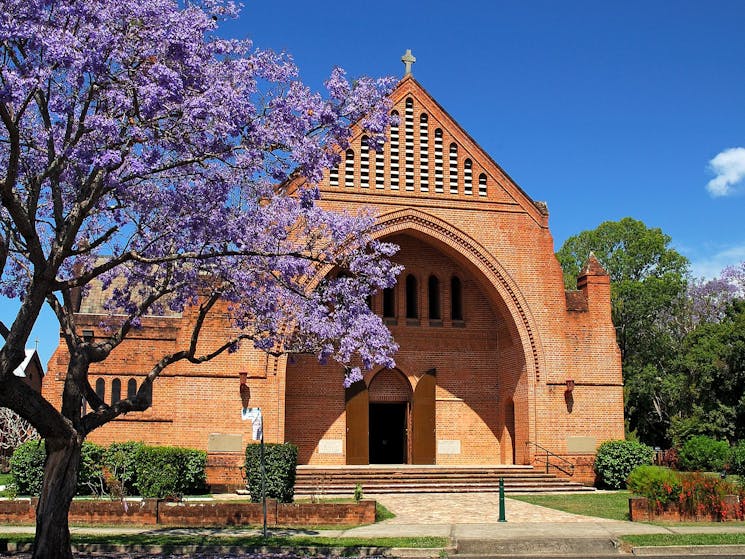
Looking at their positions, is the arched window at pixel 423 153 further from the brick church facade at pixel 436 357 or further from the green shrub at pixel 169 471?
the green shrub at pixel 169 471

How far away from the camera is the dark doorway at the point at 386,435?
29.0 m

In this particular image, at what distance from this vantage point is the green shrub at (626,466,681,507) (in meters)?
17.4

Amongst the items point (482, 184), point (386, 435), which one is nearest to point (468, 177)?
point (482, 184)

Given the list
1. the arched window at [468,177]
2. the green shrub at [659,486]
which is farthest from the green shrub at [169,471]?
the arched window at [468,177]

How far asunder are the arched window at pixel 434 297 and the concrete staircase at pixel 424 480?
5520mm

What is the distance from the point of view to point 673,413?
45.1m

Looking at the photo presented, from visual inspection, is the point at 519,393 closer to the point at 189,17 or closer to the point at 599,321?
the point at 599,321

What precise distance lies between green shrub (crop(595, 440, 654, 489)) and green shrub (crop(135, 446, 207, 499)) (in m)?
11.9

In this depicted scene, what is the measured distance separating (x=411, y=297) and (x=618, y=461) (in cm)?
873

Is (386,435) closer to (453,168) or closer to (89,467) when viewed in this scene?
(453,168)

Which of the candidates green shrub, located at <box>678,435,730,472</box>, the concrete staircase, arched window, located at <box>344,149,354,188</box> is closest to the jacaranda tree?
the concrete staircase

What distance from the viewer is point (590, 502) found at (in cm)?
2125

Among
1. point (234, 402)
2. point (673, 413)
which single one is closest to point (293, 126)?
point (234, 402)

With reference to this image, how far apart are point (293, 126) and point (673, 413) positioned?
39033 mm
